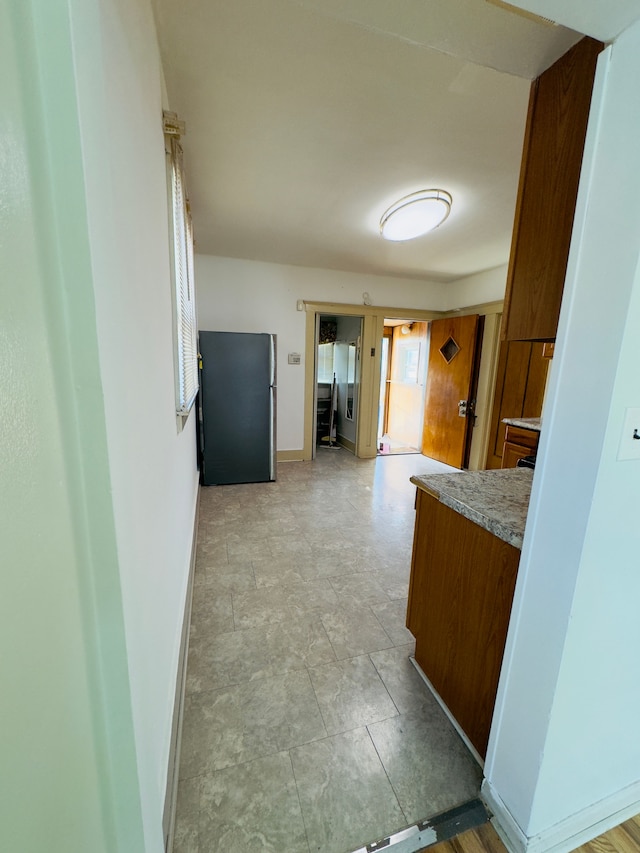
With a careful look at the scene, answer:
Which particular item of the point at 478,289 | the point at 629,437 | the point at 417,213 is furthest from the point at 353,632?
the point at 478,289

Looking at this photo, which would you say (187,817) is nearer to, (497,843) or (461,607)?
(497,843)

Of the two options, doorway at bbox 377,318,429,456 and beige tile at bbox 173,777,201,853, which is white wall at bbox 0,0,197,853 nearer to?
beige tile at bbox 173,777,201,853

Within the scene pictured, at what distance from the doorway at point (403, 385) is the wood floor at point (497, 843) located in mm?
4278

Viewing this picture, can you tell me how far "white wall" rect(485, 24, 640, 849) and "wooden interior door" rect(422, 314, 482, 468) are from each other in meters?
3.72

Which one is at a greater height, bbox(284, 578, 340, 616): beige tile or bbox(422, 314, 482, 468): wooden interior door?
bbox(422, 314, 482, 468): wooden interior door

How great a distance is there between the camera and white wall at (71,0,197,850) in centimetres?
55

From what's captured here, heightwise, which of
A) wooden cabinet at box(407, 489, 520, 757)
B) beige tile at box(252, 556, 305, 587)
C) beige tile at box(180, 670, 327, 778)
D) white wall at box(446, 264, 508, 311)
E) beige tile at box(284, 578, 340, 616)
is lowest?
beige tile at box(180, 670, 327, 778)

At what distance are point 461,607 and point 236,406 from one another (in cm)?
286

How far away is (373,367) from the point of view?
475 centimetres

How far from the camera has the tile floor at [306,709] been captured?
3.33 ft

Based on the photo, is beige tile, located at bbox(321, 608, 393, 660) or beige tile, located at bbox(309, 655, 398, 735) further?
beige tile, located at bbox(321, 608, 393, 660)

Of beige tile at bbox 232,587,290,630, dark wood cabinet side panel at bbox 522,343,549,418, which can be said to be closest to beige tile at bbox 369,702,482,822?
beige tile at bbox 232,587,290,630

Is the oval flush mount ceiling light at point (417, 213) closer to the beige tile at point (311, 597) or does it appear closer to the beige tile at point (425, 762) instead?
the beige tile at point (311, 597)

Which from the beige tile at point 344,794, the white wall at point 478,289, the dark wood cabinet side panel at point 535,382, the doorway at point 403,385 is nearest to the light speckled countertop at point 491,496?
the beige tile at point 344,794
